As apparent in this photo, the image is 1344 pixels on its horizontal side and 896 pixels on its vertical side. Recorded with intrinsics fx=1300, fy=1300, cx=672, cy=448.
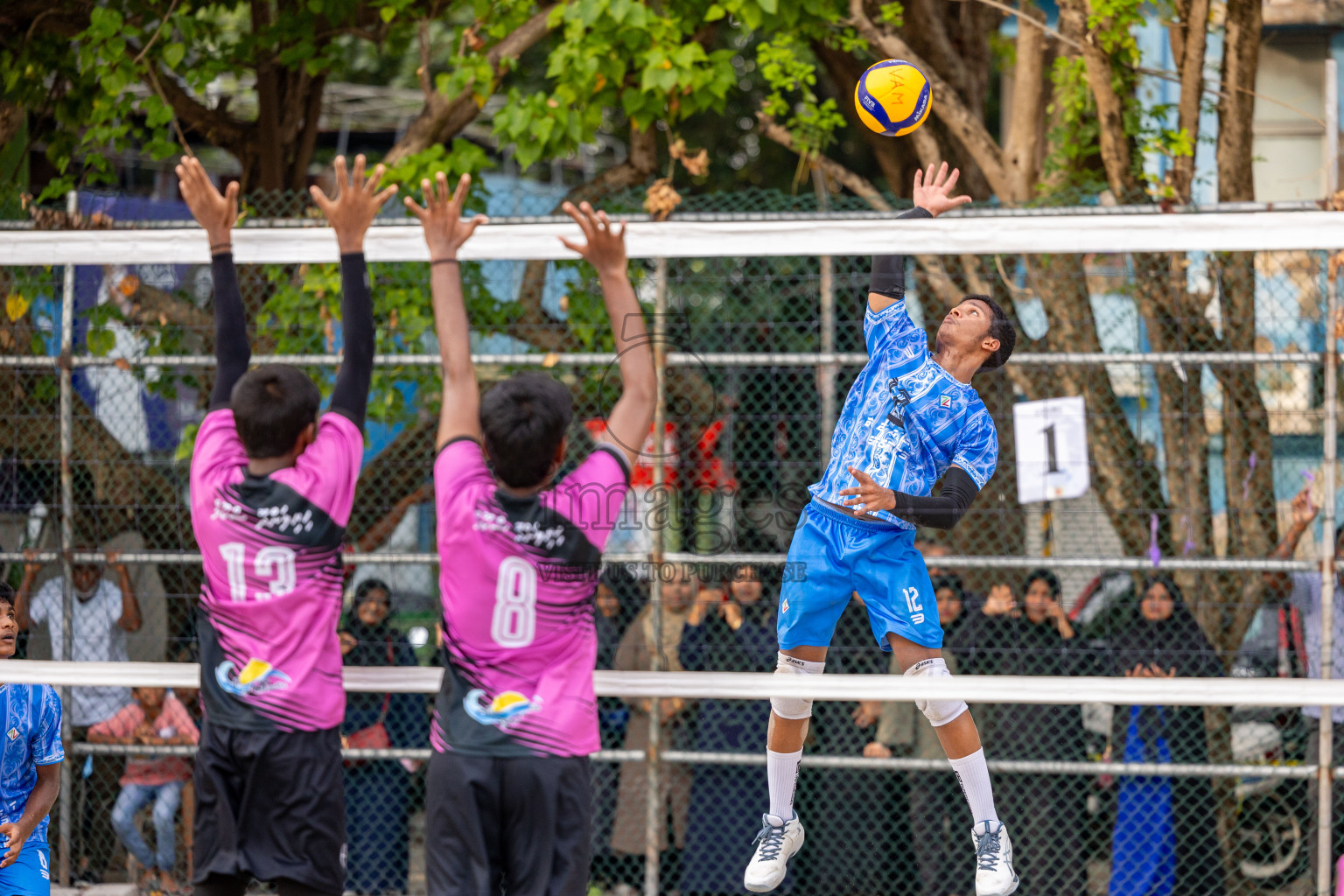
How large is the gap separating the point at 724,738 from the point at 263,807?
359 centimetres

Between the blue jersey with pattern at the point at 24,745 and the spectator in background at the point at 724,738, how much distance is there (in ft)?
9.81

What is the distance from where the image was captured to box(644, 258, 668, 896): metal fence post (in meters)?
6.38

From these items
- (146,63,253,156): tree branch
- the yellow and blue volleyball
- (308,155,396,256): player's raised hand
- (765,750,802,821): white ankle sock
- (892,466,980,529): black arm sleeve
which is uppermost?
(146,63,253,156): tree branch

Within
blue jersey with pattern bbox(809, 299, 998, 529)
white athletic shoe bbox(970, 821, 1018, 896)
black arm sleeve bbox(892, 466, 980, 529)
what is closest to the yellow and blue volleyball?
blue jersey with pattern bbox(809, 299, 998, 529)

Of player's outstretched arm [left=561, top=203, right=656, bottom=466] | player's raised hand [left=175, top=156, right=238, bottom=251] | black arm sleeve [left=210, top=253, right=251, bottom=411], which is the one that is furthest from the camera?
player's raised hand [left=175, top=156, right=238, bottom=251]

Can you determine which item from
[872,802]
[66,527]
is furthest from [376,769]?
[872,802]

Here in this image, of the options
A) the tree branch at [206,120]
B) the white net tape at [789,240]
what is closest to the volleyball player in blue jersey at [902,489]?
the white net tape at [789,240]

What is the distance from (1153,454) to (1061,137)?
6.34ft

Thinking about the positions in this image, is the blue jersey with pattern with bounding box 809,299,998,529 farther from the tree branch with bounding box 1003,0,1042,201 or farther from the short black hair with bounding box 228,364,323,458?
the tree branch with bounding box 1003,0,1042,201

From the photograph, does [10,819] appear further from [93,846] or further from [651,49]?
[651,49]

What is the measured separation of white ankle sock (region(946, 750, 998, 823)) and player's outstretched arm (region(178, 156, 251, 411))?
2700mm

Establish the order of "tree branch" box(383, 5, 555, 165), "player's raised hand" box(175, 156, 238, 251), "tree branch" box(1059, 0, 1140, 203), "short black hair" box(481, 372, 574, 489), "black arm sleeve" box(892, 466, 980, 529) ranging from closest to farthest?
1. "short black hair" box(481, 372, 574, 489)
2. "player's raised hand" box(175, 156, 238, 251)
3. "black arm sleeve" box(892, 466, 980, 529)
4. "tree branch" box(1059, 0, 1140, 203)
5. "tree branch" box(383, 5, 555, 165)

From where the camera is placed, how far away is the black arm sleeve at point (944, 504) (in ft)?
13.4

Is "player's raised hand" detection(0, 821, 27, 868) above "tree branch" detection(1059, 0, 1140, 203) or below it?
below
